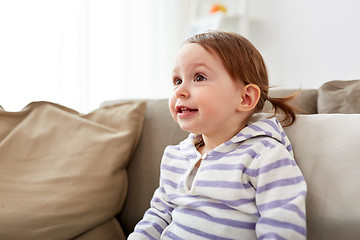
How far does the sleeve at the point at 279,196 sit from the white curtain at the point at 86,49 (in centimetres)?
159

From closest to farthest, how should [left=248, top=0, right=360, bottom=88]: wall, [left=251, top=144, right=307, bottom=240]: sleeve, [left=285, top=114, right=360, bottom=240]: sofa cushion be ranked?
[left=251, top=144, right=307, bottom=240]: sleeve
[left=285, top=114, right=360, bottom=240]: sofa cushion
[left=248, top=0, right=360, bottom=88]: wall

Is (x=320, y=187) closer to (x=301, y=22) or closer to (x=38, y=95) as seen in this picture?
(x=38, y=95)

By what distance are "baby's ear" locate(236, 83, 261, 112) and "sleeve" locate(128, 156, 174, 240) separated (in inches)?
13.6

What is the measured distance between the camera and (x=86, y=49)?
2.41 meters

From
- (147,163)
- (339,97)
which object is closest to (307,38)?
(339,97)

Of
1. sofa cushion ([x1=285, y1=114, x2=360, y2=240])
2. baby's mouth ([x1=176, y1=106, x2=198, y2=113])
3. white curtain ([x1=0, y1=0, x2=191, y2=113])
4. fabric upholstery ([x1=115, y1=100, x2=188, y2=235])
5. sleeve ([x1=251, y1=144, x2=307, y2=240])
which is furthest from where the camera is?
white curtain ([x1=0, y1=0, x2=191, y2=113])

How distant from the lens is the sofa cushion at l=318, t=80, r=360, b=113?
115cm

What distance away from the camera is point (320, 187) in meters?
0.94

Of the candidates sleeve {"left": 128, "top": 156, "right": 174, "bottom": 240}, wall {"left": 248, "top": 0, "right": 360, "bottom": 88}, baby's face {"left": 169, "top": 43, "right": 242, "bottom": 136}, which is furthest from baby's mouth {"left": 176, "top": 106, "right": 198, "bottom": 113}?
wall {"left": 248, "top": 0, "right": 360, "bottom": 88}

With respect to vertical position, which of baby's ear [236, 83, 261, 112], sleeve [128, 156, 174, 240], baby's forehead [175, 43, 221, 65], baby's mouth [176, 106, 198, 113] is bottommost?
sleeve [128, 156, 174, 240]

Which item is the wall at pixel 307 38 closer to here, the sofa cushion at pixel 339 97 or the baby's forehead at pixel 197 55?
the sofa cushion at pixel 339 97

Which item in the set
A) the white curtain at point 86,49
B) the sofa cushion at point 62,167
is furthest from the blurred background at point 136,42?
the sofa cushion at point 62,167

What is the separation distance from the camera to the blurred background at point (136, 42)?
206 cm

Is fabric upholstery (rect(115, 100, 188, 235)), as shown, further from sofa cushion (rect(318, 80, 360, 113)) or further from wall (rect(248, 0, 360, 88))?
wall (rect(248, 0, 360, 88))
